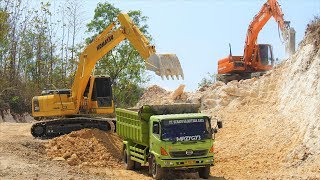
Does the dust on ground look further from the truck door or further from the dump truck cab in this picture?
the dump truck cab

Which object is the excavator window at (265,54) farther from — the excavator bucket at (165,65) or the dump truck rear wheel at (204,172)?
the dump truck rear wheel at (204,172)

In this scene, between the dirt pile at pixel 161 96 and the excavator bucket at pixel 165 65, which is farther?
the dirt pile at pixel 161 96

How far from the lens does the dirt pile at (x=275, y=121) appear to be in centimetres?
2281

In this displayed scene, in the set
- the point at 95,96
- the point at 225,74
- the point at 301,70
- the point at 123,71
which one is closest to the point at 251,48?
the point at 225,74

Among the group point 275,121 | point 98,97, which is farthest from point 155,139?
point 98,97

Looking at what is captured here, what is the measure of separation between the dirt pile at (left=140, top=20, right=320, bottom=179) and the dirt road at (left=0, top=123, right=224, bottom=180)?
→ 3.29 metres

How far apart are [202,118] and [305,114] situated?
711 centimetres

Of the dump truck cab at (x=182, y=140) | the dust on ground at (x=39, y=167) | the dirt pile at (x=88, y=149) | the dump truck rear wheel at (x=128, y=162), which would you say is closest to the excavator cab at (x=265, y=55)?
the dirt pile at (x=88, y=149)

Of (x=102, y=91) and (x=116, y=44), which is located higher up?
(x=116, y=44)

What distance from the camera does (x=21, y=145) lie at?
2711 cm

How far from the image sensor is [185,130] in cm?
2055

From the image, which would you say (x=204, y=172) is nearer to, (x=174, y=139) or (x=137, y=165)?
(x=174, y=139)

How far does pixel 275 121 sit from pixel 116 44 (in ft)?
27.3

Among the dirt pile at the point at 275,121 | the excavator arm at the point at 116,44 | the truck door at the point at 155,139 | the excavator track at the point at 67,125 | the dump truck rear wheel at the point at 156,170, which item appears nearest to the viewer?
the truck door at the point at 155,139
